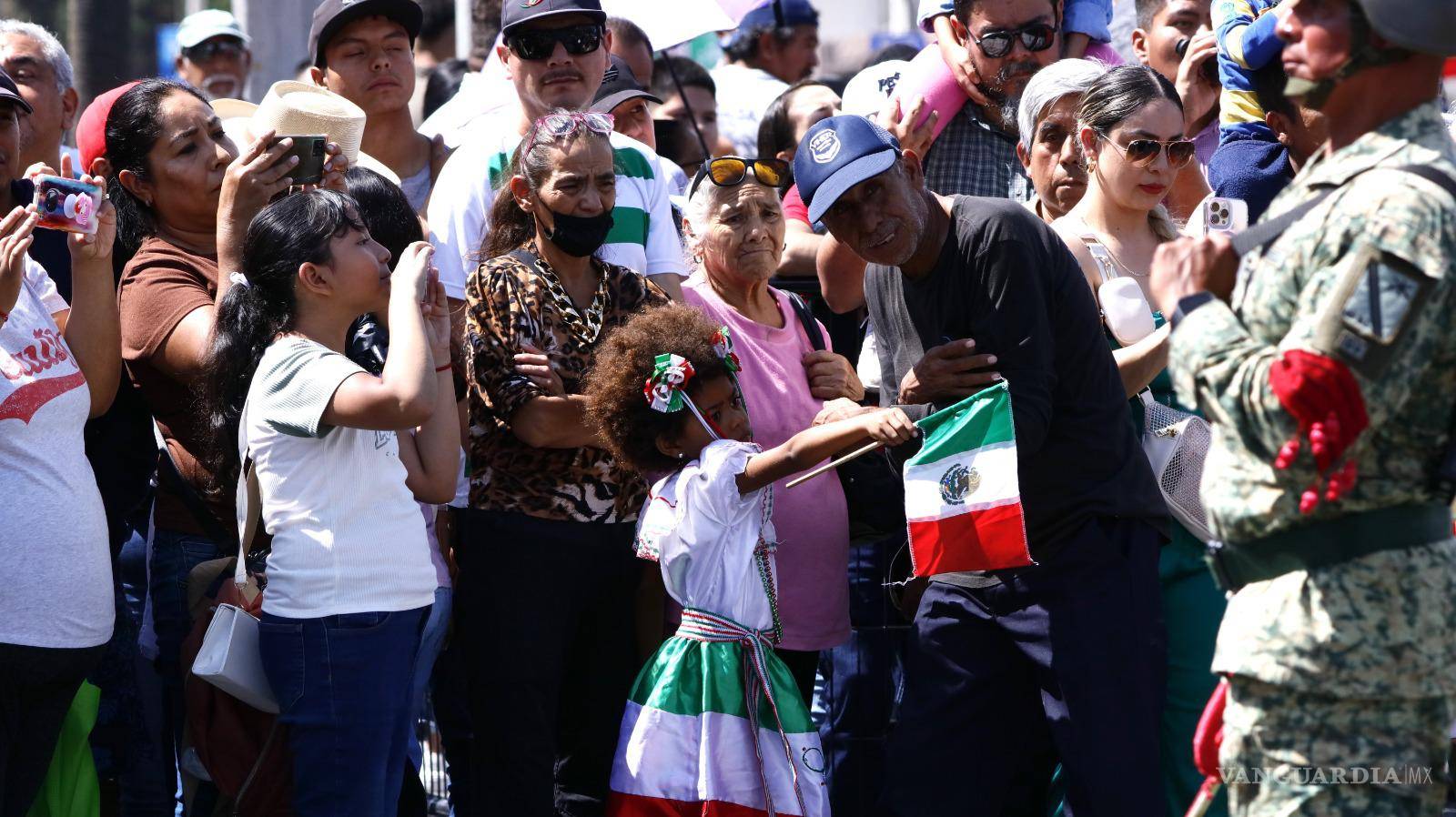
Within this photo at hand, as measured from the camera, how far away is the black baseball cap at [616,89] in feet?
20.6

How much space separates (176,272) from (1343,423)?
3235 mm

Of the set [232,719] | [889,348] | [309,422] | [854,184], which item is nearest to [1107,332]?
[889,348]

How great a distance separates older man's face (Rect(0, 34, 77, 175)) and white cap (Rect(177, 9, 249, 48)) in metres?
2.97

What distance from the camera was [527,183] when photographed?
16.2 feet

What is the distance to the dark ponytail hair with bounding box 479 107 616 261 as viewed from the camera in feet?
16.1

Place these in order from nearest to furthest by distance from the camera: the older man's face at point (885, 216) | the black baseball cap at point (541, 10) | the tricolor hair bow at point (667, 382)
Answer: the older man's face at point (885, 216) < the tricolor hair bow at point (667, 382) < the black baseball cap at point (541, 10)

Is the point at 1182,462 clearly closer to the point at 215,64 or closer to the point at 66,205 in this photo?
the point at 66,205

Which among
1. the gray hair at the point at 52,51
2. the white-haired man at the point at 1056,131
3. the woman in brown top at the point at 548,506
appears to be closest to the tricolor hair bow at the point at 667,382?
the woman in brown top at the point at 548,506

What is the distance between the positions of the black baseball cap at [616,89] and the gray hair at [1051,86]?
160cm

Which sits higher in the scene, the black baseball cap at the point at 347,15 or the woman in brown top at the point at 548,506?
the black baseball cap at the point at 347,15

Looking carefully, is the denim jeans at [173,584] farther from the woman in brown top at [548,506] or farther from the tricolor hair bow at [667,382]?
the tricolor hair bow at [667,382]

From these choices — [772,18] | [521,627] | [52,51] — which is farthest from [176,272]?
[772,18]

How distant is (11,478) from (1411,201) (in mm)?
3178

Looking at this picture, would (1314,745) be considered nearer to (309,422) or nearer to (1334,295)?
(1334,295)
